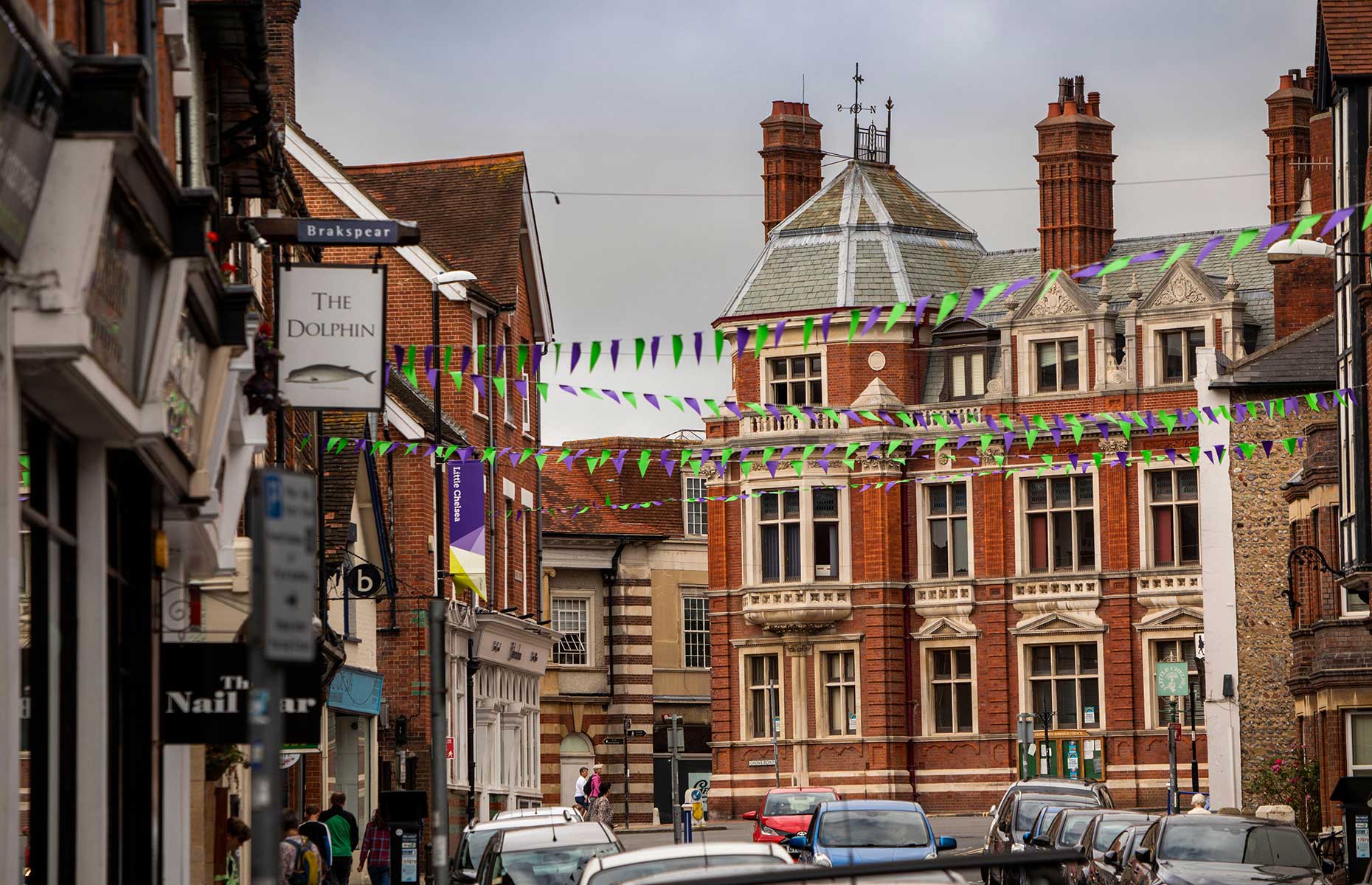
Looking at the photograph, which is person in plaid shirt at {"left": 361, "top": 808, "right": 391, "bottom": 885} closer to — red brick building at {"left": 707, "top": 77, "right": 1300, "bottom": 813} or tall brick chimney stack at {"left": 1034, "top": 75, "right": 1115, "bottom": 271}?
red brick building at {"left": 707, "top": 77, "right": 1300, "bottom": 813}

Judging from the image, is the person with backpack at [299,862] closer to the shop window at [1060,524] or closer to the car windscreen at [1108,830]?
the car windscreen at [1108,830]

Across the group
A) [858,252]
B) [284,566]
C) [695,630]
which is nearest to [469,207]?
[858,252]

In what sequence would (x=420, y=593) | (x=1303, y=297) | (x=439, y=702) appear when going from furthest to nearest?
(x=1303, y=297) < (x=420, y=593) < (x=439, y=702)

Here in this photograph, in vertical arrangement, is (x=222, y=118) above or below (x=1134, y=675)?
above

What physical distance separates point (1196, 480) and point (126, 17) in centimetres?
4839

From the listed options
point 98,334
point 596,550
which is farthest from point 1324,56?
point 596,550

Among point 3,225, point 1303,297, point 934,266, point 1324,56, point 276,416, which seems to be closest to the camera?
point 3,225

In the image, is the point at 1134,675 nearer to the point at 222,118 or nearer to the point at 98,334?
the point at 222,118

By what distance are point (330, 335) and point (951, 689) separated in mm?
44467

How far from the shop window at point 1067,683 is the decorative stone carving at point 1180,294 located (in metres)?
8.70

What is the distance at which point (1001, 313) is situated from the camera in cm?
6303

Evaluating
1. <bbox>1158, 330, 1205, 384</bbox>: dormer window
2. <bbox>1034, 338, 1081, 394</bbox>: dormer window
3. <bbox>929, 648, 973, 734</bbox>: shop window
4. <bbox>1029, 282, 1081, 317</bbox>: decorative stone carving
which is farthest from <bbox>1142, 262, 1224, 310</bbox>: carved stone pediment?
<bbox>929, 648, 973, 734</bbox>: shop window

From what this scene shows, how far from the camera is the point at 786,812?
41.8m

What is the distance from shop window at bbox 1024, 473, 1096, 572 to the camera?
6094cm
